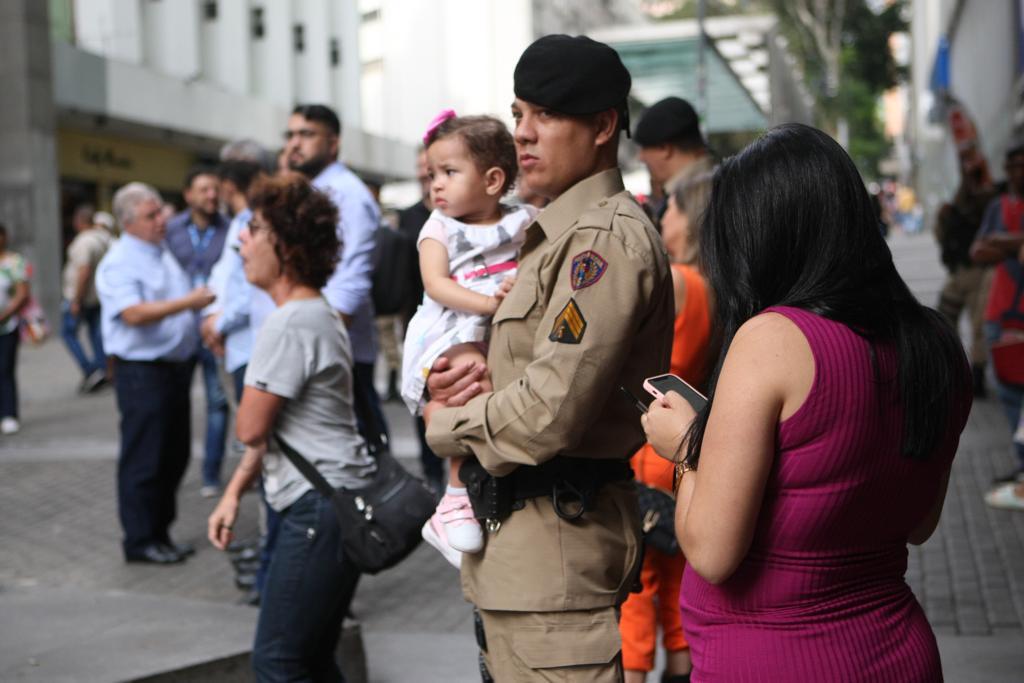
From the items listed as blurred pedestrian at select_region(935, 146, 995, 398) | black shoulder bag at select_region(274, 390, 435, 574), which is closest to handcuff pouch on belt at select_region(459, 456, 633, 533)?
black shoulder bag at select_region(274, 390, 435, 574)

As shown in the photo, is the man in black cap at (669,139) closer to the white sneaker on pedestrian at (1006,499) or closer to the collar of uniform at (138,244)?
the collar of uniform at (138,244)

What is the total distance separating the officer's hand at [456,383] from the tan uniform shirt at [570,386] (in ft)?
0.35

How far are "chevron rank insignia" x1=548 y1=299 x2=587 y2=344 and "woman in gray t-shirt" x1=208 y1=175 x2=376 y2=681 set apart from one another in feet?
5.17

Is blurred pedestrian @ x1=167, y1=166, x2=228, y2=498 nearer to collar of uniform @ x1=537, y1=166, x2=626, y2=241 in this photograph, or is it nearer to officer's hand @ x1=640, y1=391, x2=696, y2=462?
collar of uniform @ x1=537, y1=166, x2=626, y2=241

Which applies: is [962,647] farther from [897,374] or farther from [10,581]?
[10,581]

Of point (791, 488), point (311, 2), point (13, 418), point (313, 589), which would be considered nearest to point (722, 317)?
→ point (791, 488)

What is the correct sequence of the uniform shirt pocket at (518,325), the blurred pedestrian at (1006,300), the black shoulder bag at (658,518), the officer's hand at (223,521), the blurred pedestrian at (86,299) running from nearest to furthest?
the uniform shirt pocket at (518,325) → the black shoulder bag at (658,518) → the officer's hand at (223,521) → the blurred pedestrian at (1006,300) → the blurred pedestrian at (86,299)

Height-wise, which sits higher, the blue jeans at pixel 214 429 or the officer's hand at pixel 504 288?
the officer's hand at pixel 504 288

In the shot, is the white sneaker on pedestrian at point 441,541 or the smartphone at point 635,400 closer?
the smartphone at point 635,400

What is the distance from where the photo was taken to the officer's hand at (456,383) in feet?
9.90

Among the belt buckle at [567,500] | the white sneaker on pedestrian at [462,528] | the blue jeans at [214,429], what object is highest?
the belt buckle at [567,500]

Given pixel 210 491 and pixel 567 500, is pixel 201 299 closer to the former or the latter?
pixel 210 491

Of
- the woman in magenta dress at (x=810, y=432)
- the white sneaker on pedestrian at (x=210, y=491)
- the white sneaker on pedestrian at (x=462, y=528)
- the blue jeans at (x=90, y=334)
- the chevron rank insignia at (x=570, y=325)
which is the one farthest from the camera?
the blue jeans at (x=90, y=334)

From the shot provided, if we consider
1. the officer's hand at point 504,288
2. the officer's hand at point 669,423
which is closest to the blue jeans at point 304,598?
the officer's hand at point 504,288
